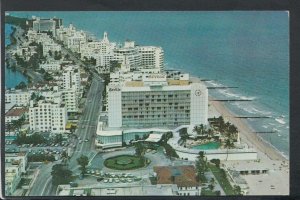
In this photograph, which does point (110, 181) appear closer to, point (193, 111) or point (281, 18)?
point (193, 111)

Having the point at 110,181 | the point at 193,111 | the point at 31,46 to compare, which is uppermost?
the point at 31,46

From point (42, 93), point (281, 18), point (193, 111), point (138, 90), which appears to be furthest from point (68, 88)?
point (281, 18)

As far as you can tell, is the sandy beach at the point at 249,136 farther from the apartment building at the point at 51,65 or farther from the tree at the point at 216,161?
the apartment building at the point at 51,65

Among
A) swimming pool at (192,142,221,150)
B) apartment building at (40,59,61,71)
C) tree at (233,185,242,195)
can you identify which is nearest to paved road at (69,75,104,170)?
apartment building at (40,59,61,71)

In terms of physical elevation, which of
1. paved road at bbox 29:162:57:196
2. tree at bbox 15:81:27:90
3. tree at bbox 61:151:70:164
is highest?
tree at bbox 15:81:27:90

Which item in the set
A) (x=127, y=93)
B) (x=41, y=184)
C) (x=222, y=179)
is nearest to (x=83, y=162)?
(x=41, y=184)

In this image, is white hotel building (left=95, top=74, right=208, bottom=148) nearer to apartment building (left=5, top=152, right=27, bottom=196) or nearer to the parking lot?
the parking lot

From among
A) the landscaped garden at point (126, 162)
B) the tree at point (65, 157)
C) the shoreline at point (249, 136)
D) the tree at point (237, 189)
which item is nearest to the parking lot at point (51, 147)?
the tree at point (65, 157)
